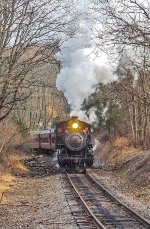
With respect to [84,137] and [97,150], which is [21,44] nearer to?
[84,137]

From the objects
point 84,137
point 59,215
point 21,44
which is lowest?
point 59,215

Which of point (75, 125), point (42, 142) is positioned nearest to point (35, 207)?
point (75, 125)

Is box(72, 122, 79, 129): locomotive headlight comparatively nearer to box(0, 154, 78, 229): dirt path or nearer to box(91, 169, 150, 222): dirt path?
box(91, 169, 150, 222): dirt path

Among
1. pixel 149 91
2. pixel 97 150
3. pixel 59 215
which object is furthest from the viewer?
pixel 97 150

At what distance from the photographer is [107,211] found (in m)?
15.3

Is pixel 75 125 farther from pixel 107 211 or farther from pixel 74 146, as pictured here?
pixel 107 211

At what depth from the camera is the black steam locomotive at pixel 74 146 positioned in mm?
31000

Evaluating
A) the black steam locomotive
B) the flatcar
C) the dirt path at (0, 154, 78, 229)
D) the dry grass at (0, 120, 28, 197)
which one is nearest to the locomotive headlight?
the black steam locomotive

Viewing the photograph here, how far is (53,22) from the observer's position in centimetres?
1393

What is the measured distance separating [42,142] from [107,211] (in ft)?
112

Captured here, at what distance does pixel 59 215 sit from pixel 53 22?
5488 millimetres

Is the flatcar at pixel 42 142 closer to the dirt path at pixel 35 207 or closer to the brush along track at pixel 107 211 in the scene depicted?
the dirt path at pixel 35 207

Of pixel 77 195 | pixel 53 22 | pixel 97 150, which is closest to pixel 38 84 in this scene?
pixel 53 22

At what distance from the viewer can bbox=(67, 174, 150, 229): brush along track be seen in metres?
12.9
